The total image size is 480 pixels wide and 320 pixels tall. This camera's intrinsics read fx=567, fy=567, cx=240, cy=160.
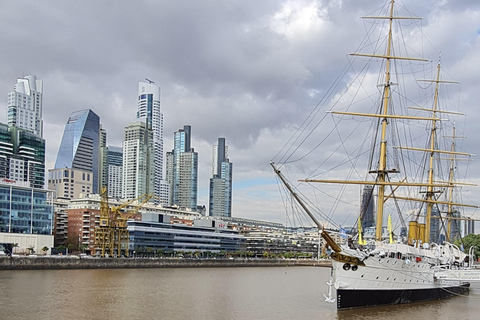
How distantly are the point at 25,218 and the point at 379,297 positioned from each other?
9490 centimetres

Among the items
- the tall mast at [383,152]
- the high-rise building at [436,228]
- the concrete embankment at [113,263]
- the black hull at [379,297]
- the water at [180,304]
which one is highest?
the tall mast at [383,152]

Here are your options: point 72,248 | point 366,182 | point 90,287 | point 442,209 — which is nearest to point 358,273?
point 366,182

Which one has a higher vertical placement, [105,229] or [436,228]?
[436,228]

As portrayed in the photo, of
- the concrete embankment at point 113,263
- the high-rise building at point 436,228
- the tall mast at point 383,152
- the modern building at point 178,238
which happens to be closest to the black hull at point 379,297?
the tall mast at point 383,152

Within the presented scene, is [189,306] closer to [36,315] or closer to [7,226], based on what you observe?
[36,315]

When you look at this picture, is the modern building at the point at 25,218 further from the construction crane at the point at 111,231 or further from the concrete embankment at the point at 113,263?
the concrete embankment at the point at 113,263

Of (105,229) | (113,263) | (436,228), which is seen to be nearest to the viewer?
(113,263)

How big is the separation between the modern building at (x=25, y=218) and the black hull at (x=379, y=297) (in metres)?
90.7

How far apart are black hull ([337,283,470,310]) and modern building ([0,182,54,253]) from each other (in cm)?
9066

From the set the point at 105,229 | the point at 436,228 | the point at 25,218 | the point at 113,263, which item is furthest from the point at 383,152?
the point at 105,229

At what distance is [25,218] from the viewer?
123 m

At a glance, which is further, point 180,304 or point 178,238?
point 178,238

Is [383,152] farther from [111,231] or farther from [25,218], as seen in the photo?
[111,231]

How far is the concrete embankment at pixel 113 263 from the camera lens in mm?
99000
